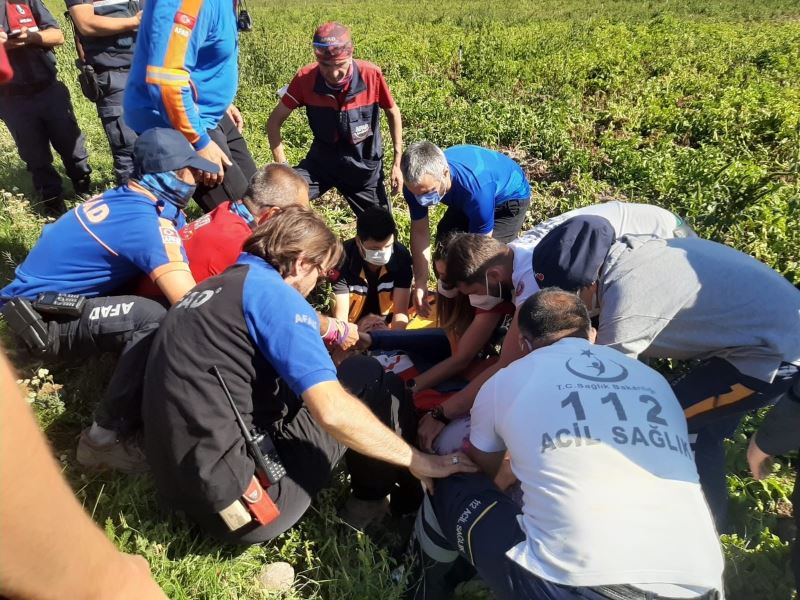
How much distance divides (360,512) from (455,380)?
0.97 meters

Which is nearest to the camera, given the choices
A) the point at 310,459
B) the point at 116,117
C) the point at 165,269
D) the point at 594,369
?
the point at 594,369

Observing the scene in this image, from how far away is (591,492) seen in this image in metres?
1.77

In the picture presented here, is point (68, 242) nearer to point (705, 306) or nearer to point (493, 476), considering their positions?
point (493, 476)

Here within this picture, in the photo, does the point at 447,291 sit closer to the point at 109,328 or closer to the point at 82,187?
the point at 109,328

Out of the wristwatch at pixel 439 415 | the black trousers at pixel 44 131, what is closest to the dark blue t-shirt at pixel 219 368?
the wristwatch at pixel 439 415

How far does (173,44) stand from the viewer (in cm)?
333

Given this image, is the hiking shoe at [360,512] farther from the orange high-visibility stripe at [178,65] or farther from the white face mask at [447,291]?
the orange high-visibility stripe at [178,65]

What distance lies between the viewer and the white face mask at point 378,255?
4062 mm

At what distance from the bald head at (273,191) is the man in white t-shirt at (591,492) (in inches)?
79.7

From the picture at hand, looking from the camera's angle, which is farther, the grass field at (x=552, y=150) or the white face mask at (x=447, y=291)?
the white face mask at (x=447, y=291)

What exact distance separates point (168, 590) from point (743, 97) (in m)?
8.57

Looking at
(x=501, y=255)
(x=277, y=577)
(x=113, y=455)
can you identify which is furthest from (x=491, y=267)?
(x=113, y=455)

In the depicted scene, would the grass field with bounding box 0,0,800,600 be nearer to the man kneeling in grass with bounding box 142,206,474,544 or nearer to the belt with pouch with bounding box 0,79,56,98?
the man kneeling in grass with bounding box 142,206,474,544

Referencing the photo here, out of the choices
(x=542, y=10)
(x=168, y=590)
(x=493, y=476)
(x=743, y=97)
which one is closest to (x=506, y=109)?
(x=743, y=97)
